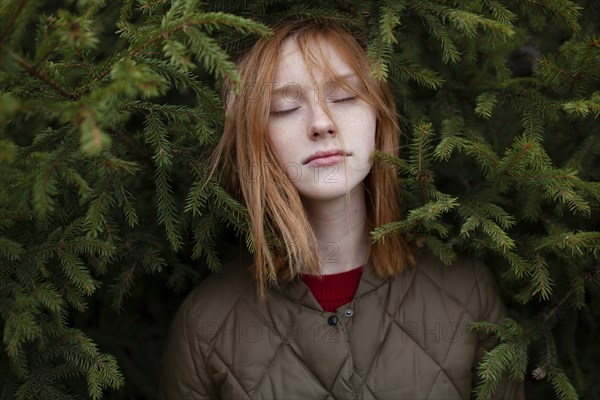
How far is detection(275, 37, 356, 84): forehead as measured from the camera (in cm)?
190

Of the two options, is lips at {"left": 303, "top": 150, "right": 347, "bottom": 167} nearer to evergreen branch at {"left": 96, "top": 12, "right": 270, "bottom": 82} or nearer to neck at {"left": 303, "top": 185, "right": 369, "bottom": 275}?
neck at {"left": 303, "top": 185, "right": 369, "bottom": 275}

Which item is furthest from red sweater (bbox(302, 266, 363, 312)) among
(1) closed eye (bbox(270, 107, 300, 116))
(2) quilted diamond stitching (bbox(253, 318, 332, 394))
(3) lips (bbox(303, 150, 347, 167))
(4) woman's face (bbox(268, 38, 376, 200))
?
(1) closed eye (bbox(270, 107, 300, 116))

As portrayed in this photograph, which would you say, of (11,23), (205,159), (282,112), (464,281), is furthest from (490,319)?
(11,23)

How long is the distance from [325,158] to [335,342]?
23.1 inches

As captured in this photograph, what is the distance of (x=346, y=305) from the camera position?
2.05 meters

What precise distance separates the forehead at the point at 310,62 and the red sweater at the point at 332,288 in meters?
0.67

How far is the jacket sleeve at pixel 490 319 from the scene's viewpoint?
2.10 m

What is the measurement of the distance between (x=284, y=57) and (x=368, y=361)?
99 cm

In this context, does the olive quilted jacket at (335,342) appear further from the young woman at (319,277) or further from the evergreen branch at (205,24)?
the evergreen branch at (205,24)

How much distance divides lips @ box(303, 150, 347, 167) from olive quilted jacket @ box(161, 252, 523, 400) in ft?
1.37

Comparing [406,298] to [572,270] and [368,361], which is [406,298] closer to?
[368,361]

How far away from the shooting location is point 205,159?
210 cm

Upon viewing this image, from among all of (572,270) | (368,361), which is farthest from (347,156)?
(572,270)

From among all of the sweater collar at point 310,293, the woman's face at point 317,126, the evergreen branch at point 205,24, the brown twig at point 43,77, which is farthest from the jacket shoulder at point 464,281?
the brown twig at point 43,77
